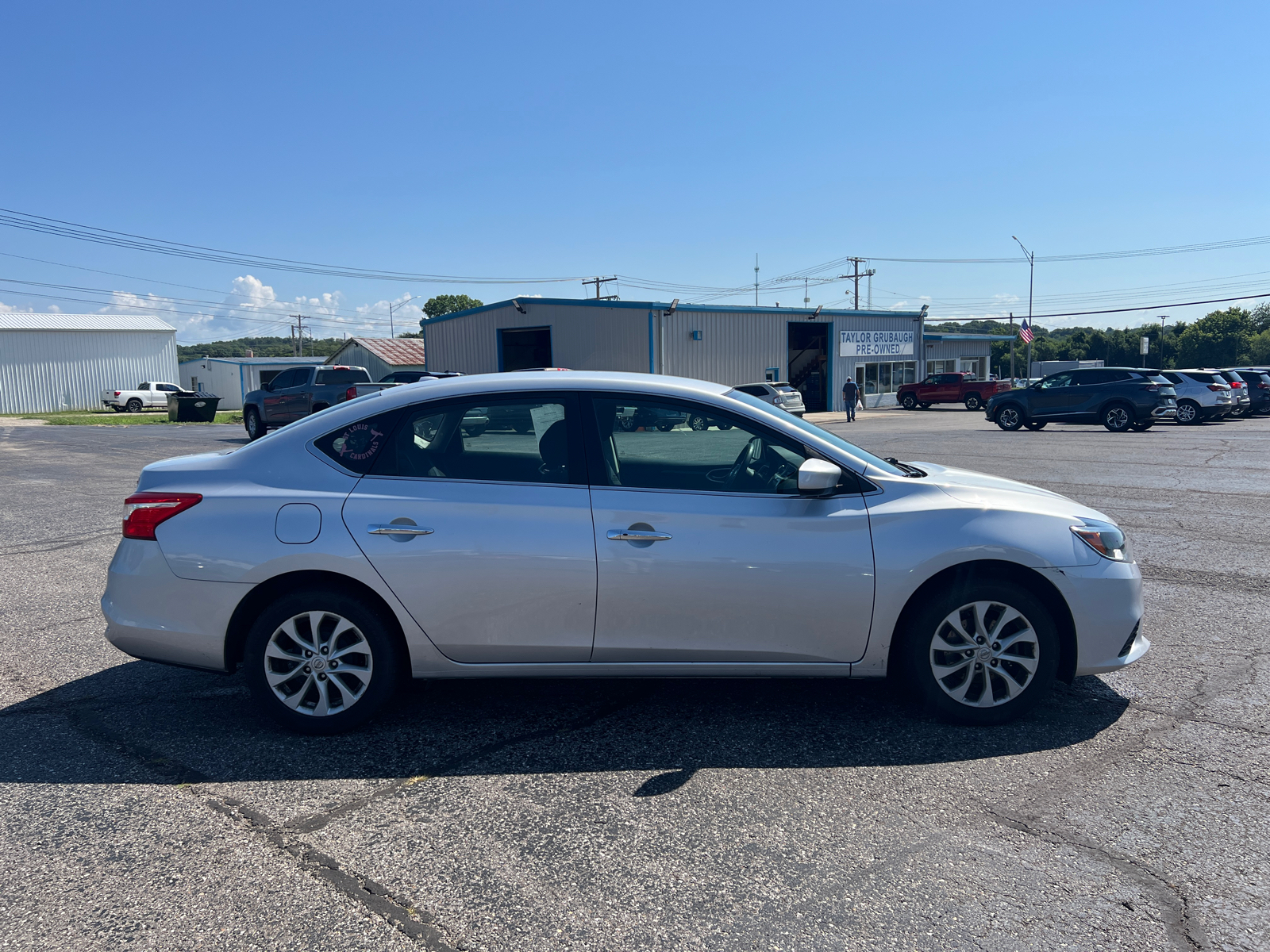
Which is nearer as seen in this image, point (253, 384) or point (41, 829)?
point (41, 829)

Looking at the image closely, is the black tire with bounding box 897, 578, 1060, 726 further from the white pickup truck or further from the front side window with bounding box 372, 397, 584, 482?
the white pickup truck

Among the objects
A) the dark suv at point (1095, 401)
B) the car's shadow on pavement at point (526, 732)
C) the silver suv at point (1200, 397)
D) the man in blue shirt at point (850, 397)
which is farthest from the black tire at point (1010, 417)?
the car's shadow on pavement at point (526, 732)

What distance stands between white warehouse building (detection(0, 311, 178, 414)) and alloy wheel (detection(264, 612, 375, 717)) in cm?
5600

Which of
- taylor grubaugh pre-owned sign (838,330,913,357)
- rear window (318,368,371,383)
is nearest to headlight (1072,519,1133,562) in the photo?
rear window (318,368,371,383)

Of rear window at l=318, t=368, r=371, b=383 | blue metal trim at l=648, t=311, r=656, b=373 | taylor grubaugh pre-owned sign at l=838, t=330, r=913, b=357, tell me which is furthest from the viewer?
taylor grubaugh pre-owned sign at l=838, t=330, r=913, b=357

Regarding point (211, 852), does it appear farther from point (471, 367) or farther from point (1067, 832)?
point (471, 367)

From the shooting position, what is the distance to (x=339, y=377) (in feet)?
74.1

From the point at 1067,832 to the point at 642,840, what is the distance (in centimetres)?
152

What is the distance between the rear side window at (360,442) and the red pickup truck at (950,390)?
42.7 metres

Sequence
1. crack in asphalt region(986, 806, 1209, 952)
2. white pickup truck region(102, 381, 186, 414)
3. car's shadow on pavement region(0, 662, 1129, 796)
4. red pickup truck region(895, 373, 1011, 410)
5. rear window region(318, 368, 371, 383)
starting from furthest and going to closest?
white pickup truck region(102, 381, 186, 414)
red pickup truck region(895, 373, 1011, 410)
rear window region(318, 368, 371, 383)
car's shadow on pavement region(0, 662, 1129, 796)
crack in asphalt region(986, 806, 1209, 952)

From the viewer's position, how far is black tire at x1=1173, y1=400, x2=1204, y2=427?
84.4 ft

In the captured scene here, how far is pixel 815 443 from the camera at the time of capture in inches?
154

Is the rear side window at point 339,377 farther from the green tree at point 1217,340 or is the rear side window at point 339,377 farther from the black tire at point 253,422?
the green tree at point 1217,340

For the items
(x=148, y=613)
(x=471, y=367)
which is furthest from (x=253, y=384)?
(x=148, y=613)
